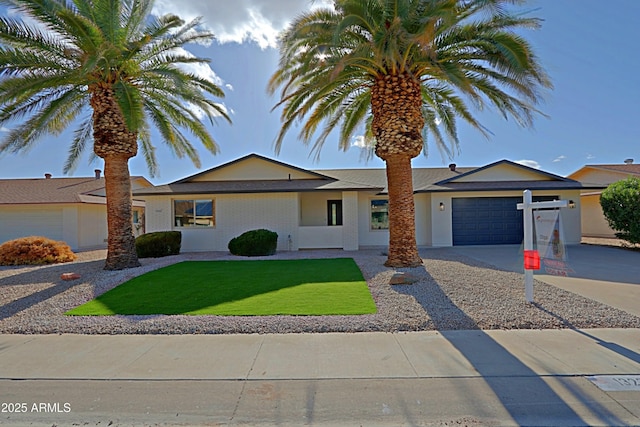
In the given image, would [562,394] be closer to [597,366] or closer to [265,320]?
[597,366]

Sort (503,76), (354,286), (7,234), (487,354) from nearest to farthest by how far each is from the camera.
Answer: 1. (487,354)
2. (354,286)
3. (503,76)
4. (7,234)

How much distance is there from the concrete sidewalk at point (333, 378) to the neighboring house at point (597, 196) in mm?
21429

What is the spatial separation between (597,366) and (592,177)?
96.4ft

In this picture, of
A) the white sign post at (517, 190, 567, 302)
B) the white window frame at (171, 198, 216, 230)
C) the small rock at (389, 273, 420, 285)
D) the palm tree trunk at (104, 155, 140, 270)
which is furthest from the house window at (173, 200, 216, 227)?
the white sign post at (517, 190, 567, 302)

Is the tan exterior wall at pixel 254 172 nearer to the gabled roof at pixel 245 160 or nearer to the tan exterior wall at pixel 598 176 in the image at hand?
the gabled roof at pixel 245 160

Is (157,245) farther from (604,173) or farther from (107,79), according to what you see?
(604,173)

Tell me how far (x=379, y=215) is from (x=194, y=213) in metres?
9.67

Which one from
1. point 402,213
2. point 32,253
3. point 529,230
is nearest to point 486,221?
point 402,213

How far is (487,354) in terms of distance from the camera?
4719mm

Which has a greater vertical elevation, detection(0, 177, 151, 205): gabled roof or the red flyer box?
detection(0, 177, 151, 205): gabled roof

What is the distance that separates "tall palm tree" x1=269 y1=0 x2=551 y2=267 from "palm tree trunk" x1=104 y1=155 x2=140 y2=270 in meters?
5.32

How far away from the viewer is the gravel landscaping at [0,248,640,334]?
5840 mm

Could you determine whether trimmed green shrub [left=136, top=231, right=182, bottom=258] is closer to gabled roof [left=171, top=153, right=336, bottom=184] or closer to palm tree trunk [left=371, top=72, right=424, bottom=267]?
gabled roof [left=171, top=153, right=336, bottom=184]

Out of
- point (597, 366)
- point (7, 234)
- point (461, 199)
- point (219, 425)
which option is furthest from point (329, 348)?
point (7, 234)
